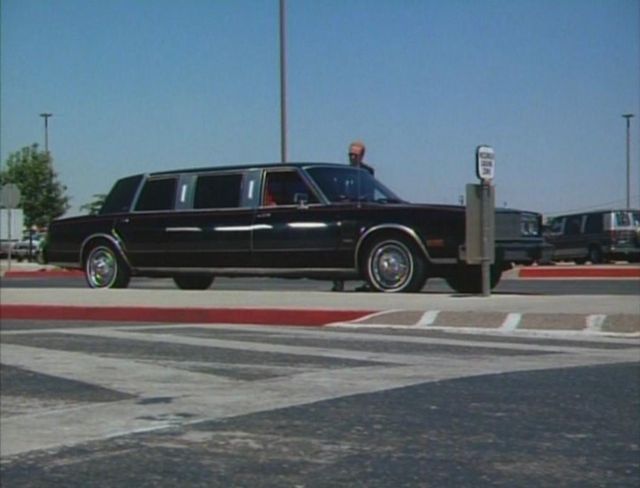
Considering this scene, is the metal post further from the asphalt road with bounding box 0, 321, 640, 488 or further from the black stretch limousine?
the asphalt road with bounding box 0, 321, 640, 488

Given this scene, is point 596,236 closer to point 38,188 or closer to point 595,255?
point 595,255

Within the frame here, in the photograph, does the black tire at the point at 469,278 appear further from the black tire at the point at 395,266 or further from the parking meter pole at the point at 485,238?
the parking meter pole at the point at 485,238

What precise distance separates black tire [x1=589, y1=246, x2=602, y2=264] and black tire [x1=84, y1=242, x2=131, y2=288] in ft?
39.9

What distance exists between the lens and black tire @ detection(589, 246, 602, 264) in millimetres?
22188

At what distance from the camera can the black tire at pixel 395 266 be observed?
10.7 m

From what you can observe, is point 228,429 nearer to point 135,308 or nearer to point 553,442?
point 553,442

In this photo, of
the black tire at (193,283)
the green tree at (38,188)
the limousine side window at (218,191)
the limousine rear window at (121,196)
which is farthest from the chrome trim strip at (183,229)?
the green tree at (38,188)

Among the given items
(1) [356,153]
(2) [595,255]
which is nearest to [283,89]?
(1) [356,153]

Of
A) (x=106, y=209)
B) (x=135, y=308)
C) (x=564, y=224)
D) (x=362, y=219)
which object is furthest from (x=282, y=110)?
(x=564, y=224)

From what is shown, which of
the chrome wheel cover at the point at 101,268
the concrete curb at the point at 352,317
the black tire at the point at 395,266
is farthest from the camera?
the chrome wheel cover at the point at 101,268

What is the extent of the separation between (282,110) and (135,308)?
4.72 metres

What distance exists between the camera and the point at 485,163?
10.1m

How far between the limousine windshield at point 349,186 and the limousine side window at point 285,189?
6.2 inches

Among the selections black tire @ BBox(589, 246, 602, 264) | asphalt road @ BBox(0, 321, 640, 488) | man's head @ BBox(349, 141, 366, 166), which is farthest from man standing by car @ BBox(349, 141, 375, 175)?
black tire @ BBox(589, 246, 602, 264)
